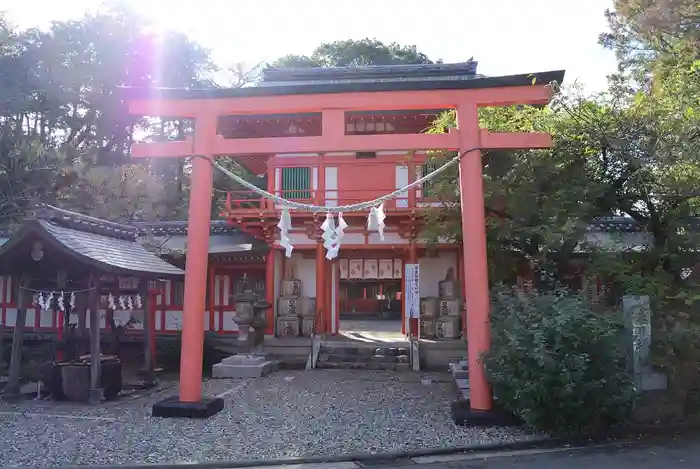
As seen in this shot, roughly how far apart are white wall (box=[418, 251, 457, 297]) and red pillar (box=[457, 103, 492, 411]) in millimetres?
8639

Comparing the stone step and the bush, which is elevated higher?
the bush

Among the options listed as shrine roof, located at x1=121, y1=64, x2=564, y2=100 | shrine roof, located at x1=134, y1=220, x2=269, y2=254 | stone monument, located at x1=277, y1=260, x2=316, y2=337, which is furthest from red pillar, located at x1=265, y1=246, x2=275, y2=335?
shrine roof, located at x1=121, y1=64, x2=564, y2=100

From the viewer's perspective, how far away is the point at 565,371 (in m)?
6.11

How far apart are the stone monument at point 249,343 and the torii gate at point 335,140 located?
3.82 metres

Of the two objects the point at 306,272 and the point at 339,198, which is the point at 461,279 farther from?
the point at 306,272

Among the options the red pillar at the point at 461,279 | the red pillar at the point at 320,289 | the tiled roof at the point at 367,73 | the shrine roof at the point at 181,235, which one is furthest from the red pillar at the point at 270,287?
the tiled roof at the point at 367,73

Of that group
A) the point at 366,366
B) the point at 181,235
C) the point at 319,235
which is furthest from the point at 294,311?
the point at 181,235

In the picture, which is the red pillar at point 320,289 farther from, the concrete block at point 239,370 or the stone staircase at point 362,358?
the concrete block at point 239,370

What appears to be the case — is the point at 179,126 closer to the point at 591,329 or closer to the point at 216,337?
the point at 216,337

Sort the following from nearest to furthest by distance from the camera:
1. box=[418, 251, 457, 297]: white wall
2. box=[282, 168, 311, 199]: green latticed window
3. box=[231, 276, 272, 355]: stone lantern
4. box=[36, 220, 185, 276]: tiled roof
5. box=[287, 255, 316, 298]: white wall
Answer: box=[36, 220, 185, 276]: tiled roof, box=[231, 276, 272, 355]: stone lantern, box=[282, 168, 311, 199]: green latticed window, box=[418, 251, 457, 297]: white wall, box=[287, 255, 316, 298]: white wall

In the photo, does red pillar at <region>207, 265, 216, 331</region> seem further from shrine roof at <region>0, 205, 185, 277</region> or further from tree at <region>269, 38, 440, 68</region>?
tree at <region>269, 38, 440, 68</region>

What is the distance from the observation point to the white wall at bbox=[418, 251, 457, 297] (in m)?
16.2

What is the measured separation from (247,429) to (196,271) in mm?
2327

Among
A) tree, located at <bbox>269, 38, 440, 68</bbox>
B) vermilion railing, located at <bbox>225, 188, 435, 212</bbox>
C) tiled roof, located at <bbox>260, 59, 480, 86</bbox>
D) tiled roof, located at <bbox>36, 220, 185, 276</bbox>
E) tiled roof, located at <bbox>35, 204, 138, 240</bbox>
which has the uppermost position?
tree, located at <bbox>269, 38, 440, 68</bbox>
